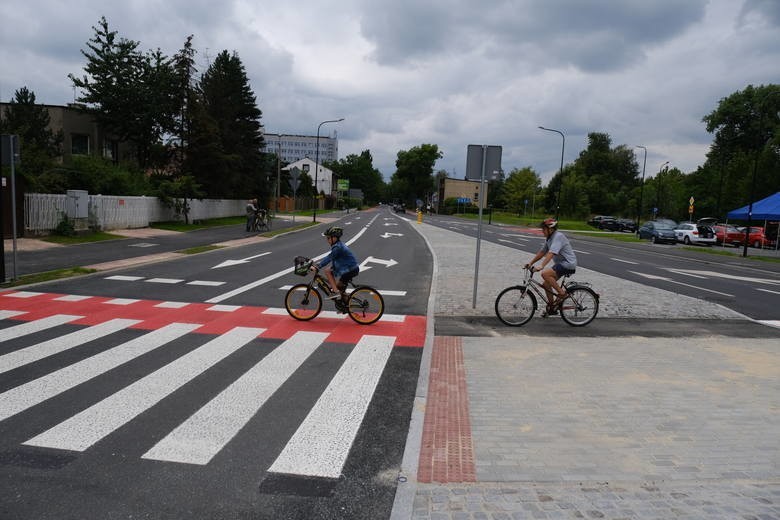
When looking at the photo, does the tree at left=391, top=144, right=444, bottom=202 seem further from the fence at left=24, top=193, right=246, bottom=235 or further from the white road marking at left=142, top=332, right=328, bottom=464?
the white road marking at left=142, top=332, right=328, bottom=464

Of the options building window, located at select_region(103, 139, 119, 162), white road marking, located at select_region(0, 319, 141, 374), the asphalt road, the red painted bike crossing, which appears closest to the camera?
the asphalt road

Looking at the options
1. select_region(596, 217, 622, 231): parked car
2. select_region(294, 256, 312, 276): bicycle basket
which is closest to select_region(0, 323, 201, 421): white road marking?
select_region(294, 256, 312, 276): bicycle basket

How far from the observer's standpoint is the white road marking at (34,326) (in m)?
6.78

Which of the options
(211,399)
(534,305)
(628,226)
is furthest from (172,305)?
(628,226)

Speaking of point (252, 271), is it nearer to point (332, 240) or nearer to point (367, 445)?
point (332, 240)

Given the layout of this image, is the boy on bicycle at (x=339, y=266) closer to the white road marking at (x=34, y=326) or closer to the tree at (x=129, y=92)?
the white road marking at (x=34, y=326)

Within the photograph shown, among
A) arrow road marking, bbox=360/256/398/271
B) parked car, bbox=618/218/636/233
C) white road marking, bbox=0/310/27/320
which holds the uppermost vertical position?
parked car, bbox=618/218/636/233

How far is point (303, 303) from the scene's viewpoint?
27.0 feet

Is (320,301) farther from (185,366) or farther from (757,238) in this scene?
(757,238)

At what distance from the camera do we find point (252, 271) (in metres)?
13.9

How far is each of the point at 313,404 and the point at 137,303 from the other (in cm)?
580

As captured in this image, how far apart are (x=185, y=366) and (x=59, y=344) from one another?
197cm

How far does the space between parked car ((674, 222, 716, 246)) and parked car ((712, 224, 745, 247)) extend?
149 centimetres

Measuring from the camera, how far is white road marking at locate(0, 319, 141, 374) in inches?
223
